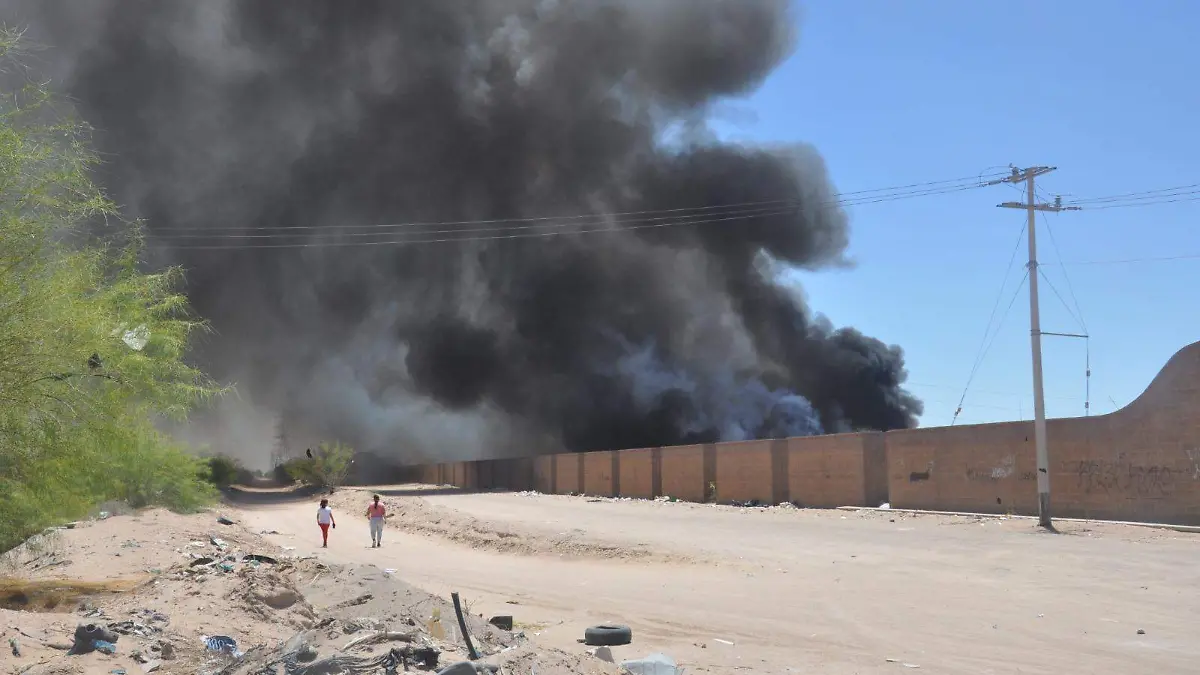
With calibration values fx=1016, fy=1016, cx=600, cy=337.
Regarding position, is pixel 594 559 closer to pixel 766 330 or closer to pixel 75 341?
pixel 75 341

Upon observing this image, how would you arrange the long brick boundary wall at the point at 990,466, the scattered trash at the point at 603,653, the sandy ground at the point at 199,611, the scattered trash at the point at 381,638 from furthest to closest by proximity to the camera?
the long brick boundary wall at the point at 990,466
the scattered trash at the point at 603,653
the sandy ground at the point at 199,611
the scattered trash at the point at 381,638

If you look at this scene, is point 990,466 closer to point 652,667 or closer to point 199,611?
point 652,667

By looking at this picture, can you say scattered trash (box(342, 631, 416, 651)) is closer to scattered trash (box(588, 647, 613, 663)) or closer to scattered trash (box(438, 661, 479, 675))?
scattered trash (box(438, 661, 479, 675))

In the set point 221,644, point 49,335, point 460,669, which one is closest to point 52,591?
point 221,644

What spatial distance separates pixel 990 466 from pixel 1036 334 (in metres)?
3.40

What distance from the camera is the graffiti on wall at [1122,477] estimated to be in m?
20.0

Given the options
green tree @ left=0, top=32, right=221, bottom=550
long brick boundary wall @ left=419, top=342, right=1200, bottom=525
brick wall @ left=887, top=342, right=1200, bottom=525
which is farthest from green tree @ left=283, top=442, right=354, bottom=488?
green tree @ left=0, top=32, right=221, bottom=550

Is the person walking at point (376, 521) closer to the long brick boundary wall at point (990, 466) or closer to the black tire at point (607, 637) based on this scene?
the long brick boundary wall at point (990, 466)

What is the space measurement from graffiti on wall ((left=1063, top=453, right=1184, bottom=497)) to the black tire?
14739 millimetres

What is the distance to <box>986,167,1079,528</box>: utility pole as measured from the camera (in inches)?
841

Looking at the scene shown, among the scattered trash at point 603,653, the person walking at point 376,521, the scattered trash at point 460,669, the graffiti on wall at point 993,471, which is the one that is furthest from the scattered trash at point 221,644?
the graffiti on wall at point 993,471

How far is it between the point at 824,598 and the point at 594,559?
674 centimetres

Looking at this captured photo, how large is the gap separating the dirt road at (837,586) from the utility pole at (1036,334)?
0.96 meters

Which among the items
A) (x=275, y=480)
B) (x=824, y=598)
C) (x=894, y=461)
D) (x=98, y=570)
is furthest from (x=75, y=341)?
(x=275, y=480)
